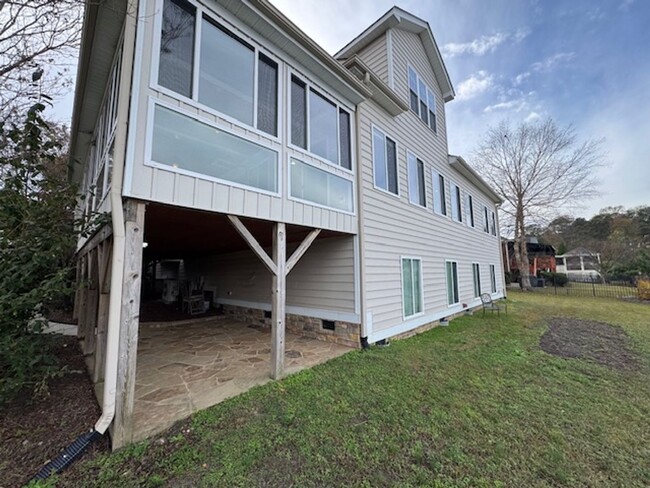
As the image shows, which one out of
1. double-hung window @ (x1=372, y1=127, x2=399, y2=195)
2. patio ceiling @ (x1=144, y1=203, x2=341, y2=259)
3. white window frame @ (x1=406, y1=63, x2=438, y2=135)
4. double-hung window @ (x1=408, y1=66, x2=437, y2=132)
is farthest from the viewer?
double-hung window @ (x1=408, y1=66, x2=437, y2=132)

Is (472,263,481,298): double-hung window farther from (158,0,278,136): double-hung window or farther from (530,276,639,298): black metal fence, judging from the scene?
(158,0,278,136): double-hung window

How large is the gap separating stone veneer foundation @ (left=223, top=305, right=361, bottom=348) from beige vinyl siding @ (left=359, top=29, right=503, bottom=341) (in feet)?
1.30

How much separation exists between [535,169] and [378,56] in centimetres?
1801

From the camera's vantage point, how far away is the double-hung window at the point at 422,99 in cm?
865

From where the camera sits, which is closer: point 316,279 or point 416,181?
point 316,279

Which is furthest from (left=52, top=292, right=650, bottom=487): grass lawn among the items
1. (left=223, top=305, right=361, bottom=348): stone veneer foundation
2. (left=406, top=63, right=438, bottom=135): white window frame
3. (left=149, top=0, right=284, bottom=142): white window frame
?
(left=406, top=63, right=438, bottom=135): white window frame

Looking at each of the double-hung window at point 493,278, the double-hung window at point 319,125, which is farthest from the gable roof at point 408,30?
the double-hung window at point 493,278

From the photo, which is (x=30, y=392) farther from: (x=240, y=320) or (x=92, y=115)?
(x=92, y=115)

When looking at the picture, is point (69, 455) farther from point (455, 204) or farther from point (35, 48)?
point (455, 204)

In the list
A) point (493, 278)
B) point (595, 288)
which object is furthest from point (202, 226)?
point (595, 288)

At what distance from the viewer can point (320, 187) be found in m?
5.08

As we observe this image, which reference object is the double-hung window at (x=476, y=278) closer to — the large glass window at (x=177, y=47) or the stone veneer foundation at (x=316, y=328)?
the stone veneer foundation at (x=316, y=328)

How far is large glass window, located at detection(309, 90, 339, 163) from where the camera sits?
5094mm

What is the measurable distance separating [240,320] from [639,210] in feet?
164
